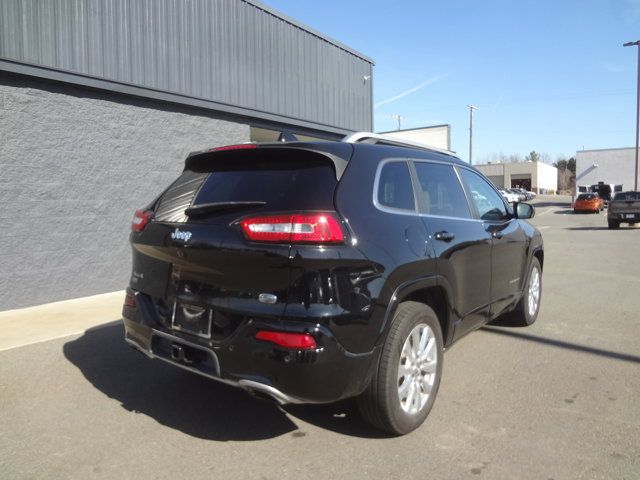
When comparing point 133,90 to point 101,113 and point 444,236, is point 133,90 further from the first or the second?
point 444,236

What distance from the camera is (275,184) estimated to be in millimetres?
3193

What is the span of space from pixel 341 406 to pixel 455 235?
1.54m

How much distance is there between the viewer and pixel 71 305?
7.29 meters

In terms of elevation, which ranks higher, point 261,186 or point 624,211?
point 261,186

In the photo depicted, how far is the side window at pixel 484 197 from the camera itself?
15.5 ft

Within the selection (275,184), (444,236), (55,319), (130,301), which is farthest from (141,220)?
(55,319)

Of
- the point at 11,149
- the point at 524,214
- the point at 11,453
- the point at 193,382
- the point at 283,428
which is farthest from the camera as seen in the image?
the point at 11,149

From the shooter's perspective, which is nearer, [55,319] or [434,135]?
[55,319]

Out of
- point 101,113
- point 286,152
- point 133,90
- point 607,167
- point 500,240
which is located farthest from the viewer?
point 607,167

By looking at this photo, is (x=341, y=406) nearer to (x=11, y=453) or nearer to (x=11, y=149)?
(x=11, y=453)

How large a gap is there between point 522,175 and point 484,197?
89.8m

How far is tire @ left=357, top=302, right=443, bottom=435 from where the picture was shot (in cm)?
318

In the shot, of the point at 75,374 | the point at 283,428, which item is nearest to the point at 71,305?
the point at 75,374

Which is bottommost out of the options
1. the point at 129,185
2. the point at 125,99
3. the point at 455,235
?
the point at 455,235
